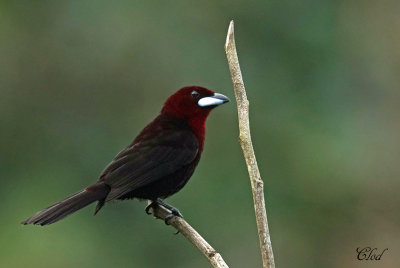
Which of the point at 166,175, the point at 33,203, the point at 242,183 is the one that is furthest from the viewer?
the point at 33,203

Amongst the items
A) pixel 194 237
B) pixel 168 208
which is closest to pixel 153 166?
pixel 168 208

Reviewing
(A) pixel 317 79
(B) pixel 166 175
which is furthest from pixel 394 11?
(B) pixel 166 175

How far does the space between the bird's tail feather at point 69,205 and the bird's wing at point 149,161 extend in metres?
0.06

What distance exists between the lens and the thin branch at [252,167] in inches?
108

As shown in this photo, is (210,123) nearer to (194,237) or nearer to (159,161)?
(159,161)

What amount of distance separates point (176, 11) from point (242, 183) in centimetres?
247

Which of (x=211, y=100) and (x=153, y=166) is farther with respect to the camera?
(x=211, y=100)

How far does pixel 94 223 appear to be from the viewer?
8.63 metres

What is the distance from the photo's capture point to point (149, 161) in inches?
167

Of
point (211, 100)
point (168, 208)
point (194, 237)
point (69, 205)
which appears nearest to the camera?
point (194, 237)

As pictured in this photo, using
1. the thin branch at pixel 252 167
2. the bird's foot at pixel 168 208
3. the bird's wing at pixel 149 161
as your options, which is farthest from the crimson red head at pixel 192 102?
the thin branch at pixel 252 167

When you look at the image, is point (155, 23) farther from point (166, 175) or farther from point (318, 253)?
point (166, 175)

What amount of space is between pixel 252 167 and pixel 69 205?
4.06 feet

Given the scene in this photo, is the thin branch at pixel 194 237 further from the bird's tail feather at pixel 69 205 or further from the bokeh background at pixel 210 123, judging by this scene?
the bokeh background at pixel 210 123
